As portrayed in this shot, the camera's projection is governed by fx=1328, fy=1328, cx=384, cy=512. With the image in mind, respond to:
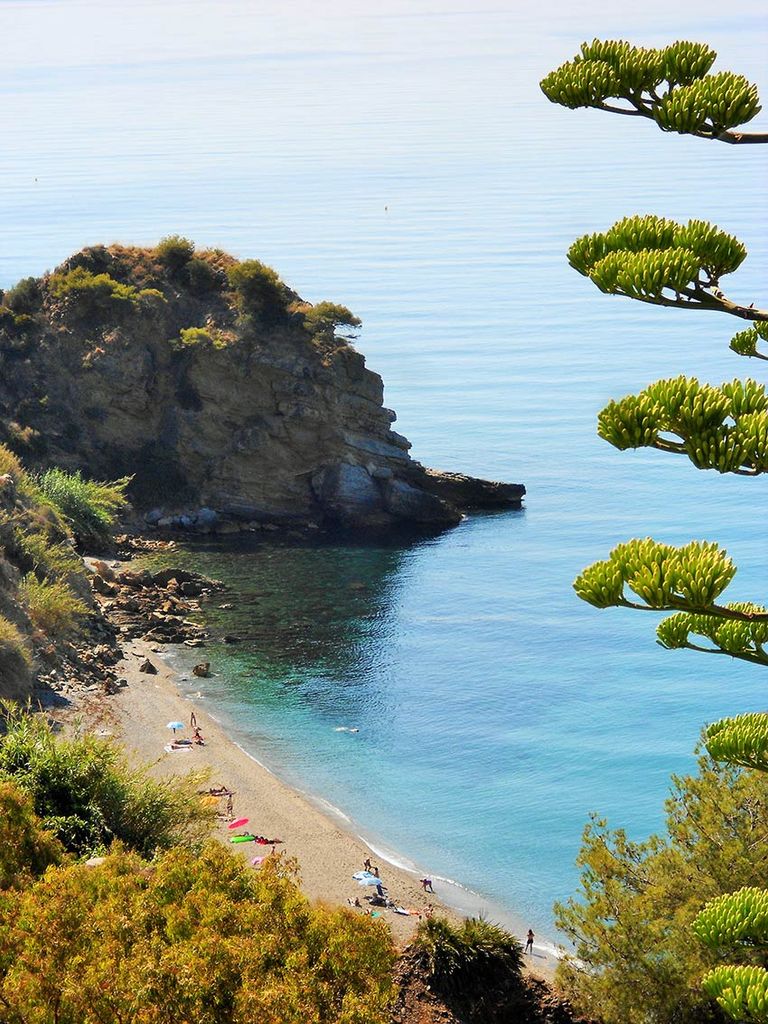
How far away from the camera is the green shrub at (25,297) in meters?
74.5

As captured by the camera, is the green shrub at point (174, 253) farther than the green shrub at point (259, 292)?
Yes

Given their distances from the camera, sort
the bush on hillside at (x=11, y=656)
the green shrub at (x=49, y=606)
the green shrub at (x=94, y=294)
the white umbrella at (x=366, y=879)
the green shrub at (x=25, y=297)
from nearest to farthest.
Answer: the white umbrella at (x=366, y=879) < the bush on hillside at (x=11, y=656) < the green shrub at (x=49, y=606) < the green shrub at (x=94, y=294) < the green shrub at (x=25, y=297)

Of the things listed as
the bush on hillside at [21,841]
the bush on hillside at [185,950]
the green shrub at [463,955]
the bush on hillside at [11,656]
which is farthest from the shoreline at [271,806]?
the bush on hillside at [185,950]

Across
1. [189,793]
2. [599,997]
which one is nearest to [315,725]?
[189,793]

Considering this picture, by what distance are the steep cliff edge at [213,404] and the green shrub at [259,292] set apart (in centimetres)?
8

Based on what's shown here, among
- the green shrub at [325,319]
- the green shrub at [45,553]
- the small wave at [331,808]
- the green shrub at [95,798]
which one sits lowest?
the small wave at [331,808]

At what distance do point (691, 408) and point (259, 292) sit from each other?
6525 cm

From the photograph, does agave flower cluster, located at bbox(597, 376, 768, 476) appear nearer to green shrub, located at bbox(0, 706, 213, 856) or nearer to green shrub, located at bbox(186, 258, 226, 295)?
green shrub, located at bbox(0, 706, 213, 856)

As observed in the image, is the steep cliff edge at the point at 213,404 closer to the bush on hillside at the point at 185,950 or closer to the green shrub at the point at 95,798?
the green shrub at the point at 95,798

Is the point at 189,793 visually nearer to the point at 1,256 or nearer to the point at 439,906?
the point at 439,906

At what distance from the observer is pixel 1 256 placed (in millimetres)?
129375

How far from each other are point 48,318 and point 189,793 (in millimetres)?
48956

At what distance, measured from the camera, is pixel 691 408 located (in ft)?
30.3

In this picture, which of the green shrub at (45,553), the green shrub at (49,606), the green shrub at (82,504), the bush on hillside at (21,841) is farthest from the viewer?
the green shrub at (82,504)
